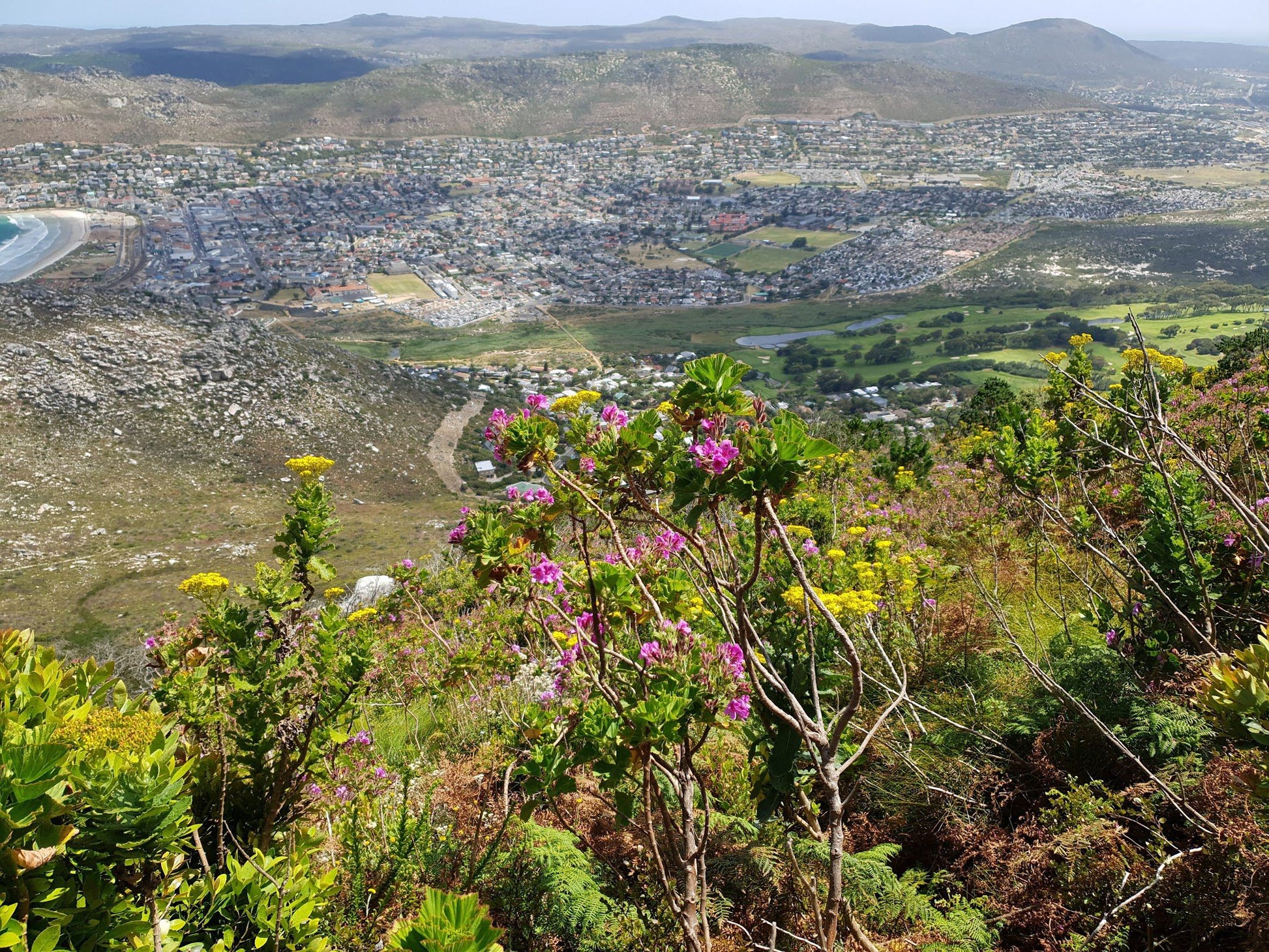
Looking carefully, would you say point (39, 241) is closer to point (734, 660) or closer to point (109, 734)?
point (109, 734)

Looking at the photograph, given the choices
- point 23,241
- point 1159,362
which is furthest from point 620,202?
point 1159,362

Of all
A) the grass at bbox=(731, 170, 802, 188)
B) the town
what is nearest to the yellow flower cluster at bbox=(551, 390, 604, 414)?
the town

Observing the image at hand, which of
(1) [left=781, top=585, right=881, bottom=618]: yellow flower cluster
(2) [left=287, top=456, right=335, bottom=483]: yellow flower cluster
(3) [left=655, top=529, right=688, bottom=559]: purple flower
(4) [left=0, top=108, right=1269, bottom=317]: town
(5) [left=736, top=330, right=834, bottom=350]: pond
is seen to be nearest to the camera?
(3) [left=655, top=529, right=688, bottom=559]: purple flower

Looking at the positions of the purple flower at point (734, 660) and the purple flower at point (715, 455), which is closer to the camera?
the purple flower at point (715, 455)

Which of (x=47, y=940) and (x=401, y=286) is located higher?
(x=47, y=940)

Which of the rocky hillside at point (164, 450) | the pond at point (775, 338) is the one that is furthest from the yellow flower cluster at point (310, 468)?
the pond at point (775, 338)

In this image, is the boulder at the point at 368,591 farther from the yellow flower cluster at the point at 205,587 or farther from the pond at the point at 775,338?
the pond at the point at 775,338

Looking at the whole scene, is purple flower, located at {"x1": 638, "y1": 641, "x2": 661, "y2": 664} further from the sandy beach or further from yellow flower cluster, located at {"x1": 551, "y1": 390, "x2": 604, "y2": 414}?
the sandy beach
